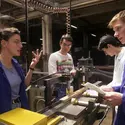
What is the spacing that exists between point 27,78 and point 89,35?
5.91 m

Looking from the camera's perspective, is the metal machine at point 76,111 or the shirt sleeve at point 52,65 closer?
the metal machine at point 76,111

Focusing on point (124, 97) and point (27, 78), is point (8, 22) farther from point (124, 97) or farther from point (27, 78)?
point (124, 97)

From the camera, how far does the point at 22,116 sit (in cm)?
91

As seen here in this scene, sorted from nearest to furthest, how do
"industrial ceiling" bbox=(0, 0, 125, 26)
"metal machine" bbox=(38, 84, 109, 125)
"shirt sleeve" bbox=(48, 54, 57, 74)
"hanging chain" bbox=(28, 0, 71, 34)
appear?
"metal machine" bbox=(38, 84, 109, 125)
"shirt sleeve" bbox=(48, 54, 57, 74)
"hanging chain" bbox=(28, 0, 71, 34)
"industrial ceiling" bbox=(0, 0, 125, 26)

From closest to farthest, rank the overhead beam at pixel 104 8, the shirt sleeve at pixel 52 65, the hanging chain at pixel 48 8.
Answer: the shirt sleeve at pixel 52 65 < the hanging chain at pixel 48 8 < the overhead beam at pixel 104 8

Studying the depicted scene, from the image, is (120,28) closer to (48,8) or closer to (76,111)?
(76,111)

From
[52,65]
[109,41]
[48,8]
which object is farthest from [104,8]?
[52,65]

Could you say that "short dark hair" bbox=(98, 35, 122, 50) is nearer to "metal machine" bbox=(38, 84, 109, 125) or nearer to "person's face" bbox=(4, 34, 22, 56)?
"metal machine" bbox=(38, 84, 109, 125)

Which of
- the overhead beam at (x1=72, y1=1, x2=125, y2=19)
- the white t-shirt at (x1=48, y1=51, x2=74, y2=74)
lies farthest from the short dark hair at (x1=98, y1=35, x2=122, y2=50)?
the overhead beam at (x1=72, y1=1, x2=125, y2=19)

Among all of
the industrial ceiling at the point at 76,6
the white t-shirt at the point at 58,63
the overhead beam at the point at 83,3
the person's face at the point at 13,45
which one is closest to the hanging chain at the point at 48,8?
the industrial ceiling at the point at 76,6

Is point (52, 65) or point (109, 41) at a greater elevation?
point (109, 41)

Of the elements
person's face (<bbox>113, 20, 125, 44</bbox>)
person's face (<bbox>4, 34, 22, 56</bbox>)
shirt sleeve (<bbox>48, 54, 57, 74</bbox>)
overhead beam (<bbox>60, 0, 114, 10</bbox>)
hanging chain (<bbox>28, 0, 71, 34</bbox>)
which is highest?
overhead beam (<bbox>60, 0, 114, 10</bbox>)

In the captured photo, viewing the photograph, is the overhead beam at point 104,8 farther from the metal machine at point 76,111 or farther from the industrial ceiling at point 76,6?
the metal machine at point 76,111

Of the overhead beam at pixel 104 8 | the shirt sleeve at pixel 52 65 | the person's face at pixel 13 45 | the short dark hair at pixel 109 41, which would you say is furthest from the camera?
the overhead beam at pixel 104 8
